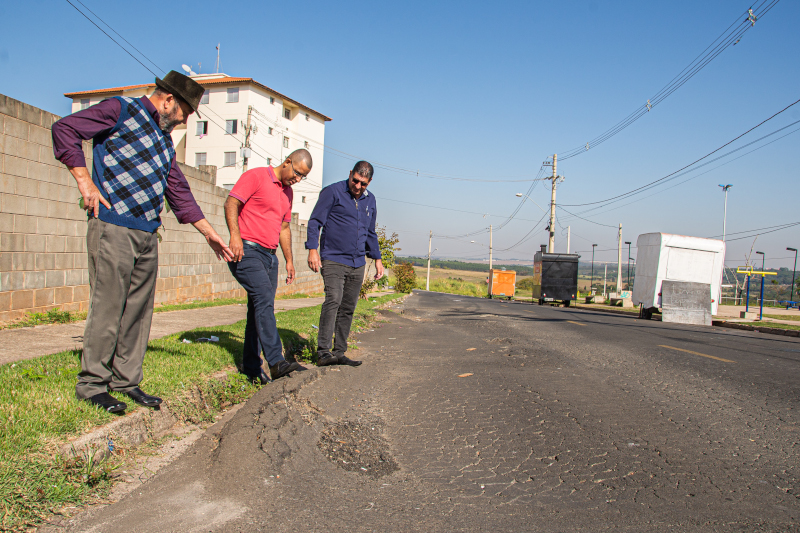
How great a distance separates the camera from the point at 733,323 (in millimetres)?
16234

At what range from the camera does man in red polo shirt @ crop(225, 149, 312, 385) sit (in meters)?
4.43

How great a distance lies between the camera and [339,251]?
5.30m

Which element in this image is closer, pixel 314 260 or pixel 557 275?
pixel 314 260

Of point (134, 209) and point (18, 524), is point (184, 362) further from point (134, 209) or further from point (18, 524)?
point (18, 524)

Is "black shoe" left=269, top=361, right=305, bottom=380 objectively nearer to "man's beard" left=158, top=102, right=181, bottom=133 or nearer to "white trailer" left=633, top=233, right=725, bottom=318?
"man's beard" left=158, top=102, right=181, bottom=133

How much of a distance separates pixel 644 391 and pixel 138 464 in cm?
429

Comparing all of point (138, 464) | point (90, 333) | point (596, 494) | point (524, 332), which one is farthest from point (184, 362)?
point (524, 332)

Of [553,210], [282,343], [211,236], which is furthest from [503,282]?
[211,236]

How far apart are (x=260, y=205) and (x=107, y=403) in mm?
2119

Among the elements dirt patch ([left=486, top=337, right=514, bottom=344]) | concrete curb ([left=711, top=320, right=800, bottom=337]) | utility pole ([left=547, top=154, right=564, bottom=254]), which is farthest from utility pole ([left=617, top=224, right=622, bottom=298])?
dirt patch ([left=486, top=337, right=514, bottom=344])

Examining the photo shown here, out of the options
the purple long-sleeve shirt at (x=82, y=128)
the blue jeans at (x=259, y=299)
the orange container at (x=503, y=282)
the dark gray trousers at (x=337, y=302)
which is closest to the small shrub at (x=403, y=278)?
the orange container at (x=503, y=282)

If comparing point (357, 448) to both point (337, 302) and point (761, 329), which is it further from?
point (761, 329)

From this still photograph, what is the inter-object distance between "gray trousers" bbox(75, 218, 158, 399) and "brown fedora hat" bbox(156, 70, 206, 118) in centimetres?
92

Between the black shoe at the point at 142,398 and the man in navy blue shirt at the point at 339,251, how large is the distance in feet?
6.75
